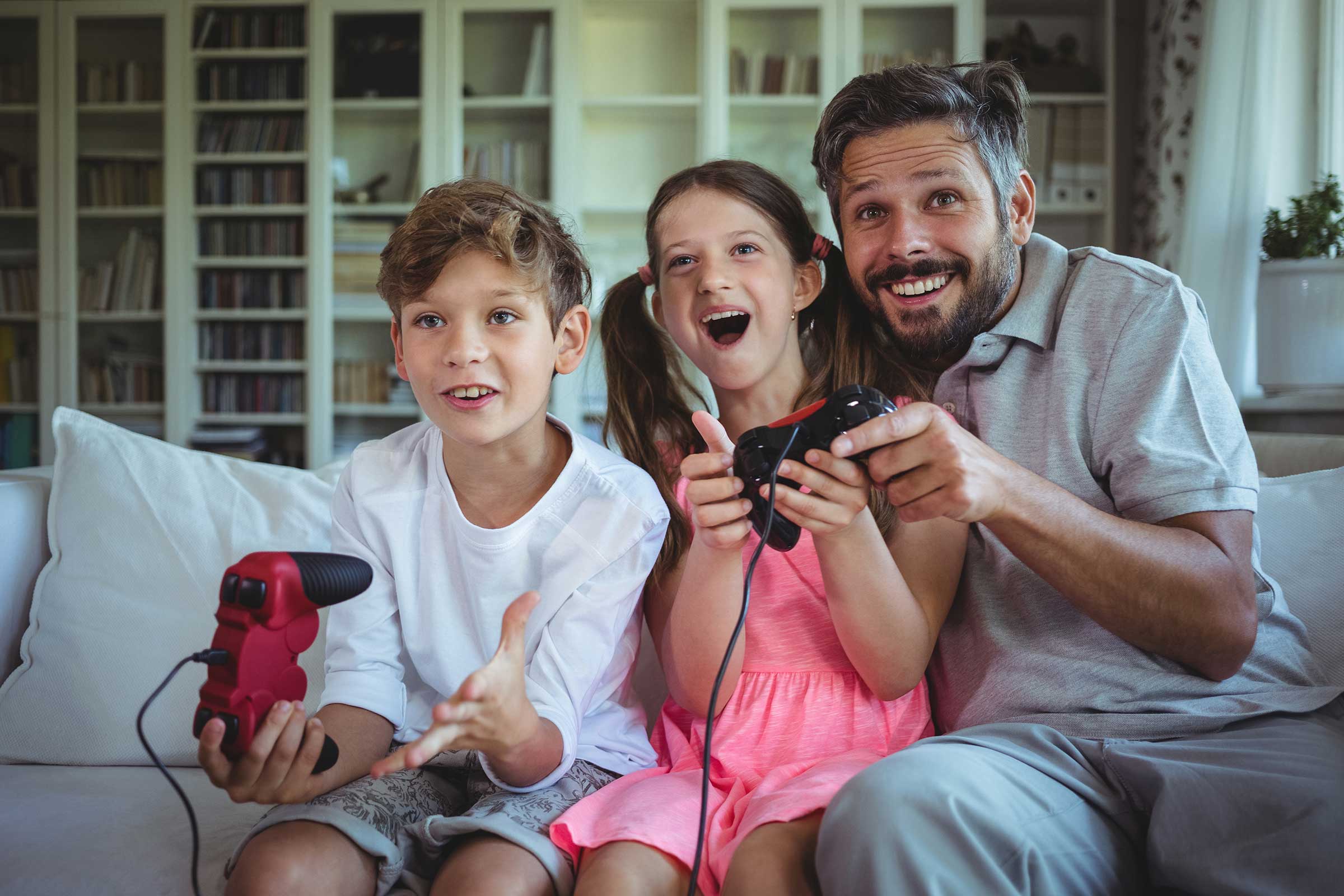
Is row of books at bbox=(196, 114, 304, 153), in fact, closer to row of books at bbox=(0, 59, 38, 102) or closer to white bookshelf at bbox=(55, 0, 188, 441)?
white bookshelf at bbox=(55, 0, 188, 441)

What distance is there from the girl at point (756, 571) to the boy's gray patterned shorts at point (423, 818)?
0.11 feet

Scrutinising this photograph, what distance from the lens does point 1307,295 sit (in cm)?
226

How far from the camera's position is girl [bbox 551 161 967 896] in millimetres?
941

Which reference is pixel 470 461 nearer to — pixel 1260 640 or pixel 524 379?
pixel 524 379

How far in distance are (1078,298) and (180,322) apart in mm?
3614

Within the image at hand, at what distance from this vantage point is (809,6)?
3652 millimetres

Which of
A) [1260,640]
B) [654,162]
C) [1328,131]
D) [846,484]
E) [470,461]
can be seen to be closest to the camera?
[846,484]

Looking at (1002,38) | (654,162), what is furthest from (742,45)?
(1002,38)

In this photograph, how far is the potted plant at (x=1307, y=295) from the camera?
224cm

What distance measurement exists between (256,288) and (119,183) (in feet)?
2.29

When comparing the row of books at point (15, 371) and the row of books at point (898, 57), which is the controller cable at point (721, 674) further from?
the row of books at point (15, 371)

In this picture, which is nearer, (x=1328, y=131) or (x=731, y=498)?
(x=731, y=498)

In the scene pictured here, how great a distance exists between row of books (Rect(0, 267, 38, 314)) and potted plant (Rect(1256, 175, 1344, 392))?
13.9ft

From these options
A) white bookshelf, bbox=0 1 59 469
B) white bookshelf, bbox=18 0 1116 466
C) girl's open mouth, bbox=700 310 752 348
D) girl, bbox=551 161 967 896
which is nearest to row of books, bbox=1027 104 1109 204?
white bookshelf, bbox=18 0 1116 466
